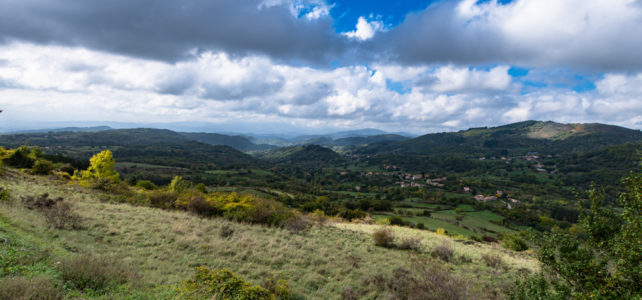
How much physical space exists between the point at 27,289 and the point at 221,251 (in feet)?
19.4

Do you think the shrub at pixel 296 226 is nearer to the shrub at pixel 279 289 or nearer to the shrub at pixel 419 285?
the shrub at pixel 419 285

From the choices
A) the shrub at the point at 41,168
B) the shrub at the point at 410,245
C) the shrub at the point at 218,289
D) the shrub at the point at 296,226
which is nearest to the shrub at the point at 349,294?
the shrub at the point at 218,289

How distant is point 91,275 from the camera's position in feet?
17.7

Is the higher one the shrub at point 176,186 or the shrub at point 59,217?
the shrub at point 59,217

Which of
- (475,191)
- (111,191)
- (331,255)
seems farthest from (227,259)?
(475,191)

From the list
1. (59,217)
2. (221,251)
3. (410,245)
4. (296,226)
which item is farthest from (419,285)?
(59,217)

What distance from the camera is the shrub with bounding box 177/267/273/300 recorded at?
5570 millimetres

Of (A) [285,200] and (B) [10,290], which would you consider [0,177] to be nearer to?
(B) [10,290]

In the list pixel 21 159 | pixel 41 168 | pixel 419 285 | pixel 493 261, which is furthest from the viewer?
pixel 21 159

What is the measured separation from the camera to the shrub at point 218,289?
5.57 metres

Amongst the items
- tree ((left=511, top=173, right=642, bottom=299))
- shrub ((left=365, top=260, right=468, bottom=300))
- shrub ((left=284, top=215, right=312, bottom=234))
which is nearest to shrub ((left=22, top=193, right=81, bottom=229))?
shrub ((left=284, top=215, right=312, bottom=234))

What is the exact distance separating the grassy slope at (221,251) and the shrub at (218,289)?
63 cm

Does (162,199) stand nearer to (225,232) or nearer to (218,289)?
(225,232)

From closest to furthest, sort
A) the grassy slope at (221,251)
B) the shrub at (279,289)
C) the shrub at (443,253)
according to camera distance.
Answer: the shrub at (279,289) → the grassy slope at (221,251) → the shrub at (443,253)
